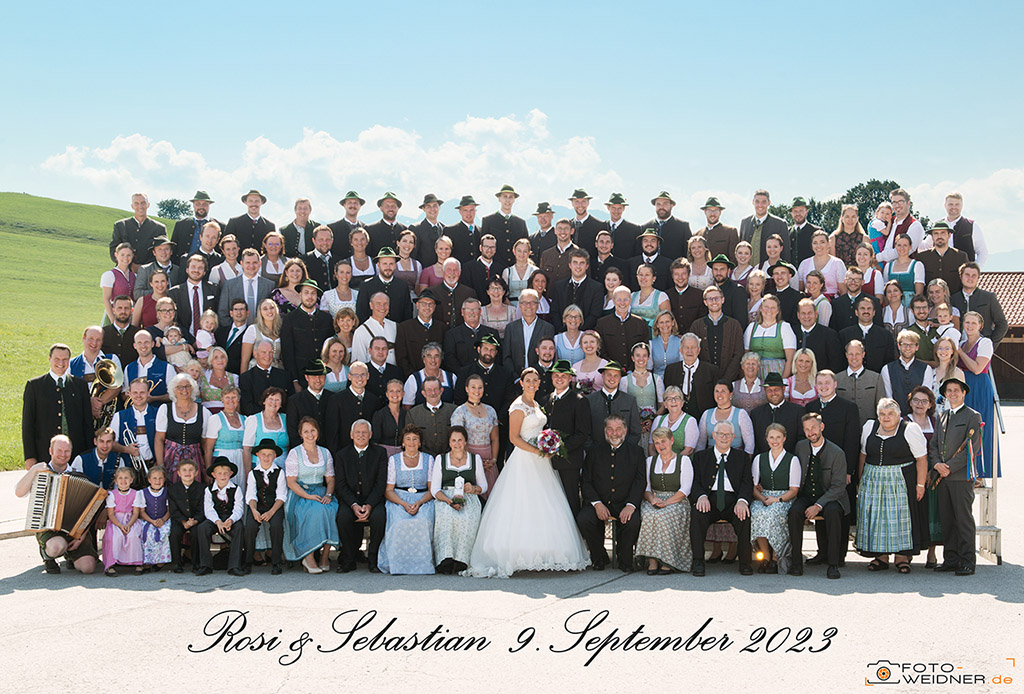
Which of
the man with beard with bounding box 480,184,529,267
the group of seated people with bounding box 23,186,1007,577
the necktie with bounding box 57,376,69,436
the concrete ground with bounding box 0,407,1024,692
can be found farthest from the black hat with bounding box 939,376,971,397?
the necktie with bounding box 57,376,69,436

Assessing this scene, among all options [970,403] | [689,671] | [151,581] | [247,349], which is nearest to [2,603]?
[151,581]

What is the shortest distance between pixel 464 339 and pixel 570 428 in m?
1.71

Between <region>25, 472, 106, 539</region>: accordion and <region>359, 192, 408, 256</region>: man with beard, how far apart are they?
4.60 m

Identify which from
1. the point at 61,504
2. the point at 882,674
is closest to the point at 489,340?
the point at 61,504

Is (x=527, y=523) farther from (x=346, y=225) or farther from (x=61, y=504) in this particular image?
(x=346, y=225)

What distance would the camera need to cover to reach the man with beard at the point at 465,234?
11.6 metres

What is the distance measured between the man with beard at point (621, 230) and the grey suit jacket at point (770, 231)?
4.45 feet

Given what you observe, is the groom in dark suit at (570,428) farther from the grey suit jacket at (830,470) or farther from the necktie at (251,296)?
the necktie at (251,296)

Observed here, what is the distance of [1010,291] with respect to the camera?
3831 centimetres

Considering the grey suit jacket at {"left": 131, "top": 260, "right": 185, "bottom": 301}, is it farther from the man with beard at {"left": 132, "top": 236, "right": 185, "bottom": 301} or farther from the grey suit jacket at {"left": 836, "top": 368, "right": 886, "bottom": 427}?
the grey suit jacket at {"left": 836, "top": 368, "right": 886, "bottom": 427}

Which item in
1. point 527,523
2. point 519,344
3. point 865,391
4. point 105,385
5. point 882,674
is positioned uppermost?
point 519,344

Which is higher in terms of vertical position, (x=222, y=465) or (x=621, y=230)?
(x=621, y=230)

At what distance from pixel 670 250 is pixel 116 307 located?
6.57m

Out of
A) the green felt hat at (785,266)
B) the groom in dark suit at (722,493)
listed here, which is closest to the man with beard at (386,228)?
the green felt hat at (785,266)
